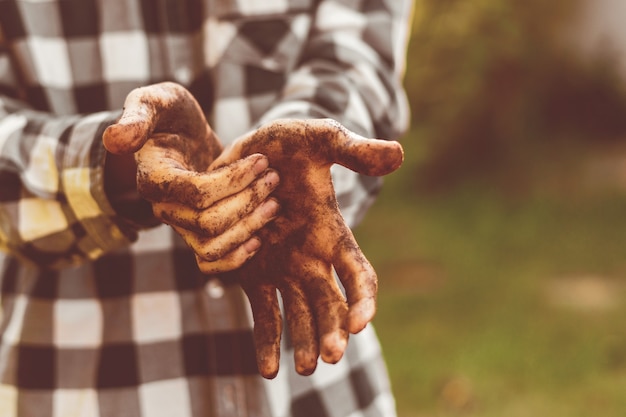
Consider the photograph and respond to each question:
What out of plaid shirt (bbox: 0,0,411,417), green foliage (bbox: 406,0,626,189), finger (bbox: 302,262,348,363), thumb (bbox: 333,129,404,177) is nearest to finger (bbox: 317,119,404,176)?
thumb (bbox: 333,129,404,177)

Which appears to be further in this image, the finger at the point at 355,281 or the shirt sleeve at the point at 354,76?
the shirt sleeve at the point at 354,76

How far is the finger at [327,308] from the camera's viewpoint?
67 cm

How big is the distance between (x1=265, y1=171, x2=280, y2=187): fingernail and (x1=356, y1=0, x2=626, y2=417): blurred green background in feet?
7.28

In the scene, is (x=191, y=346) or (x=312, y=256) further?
(x=191, y=346)

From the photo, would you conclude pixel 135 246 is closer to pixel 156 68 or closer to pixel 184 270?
pixel 184 270

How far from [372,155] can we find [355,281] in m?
0.12

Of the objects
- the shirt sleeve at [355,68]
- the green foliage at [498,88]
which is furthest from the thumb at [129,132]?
the green foliage at [498,88]

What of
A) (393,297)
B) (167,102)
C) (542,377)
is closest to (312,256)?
(167,102)

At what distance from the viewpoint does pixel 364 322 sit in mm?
668

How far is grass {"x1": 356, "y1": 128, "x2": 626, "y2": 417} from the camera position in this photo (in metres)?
2.81

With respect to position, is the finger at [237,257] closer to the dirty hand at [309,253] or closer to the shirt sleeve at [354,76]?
the dirty hand at [309,253]

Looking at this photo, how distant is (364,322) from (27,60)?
625mm

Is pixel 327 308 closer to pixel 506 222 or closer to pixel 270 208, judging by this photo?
pixel 270 208

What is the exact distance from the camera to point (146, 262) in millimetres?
1017
